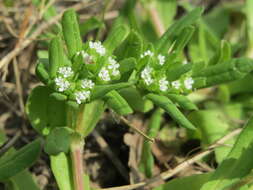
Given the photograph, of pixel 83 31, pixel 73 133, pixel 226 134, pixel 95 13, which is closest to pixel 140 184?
pixel 73 133

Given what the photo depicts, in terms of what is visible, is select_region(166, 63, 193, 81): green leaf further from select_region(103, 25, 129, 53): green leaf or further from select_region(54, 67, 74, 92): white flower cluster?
select_region(54, 67, 74, 92): white flower cluster

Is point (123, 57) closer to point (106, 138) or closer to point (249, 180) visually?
point (106, 138)

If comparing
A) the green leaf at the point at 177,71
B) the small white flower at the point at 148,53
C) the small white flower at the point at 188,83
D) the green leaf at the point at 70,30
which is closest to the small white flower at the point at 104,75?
the green leaf at the point at 70,30

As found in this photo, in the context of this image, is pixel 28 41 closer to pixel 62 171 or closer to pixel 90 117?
pixel 90 117

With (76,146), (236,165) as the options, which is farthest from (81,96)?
(236,165)

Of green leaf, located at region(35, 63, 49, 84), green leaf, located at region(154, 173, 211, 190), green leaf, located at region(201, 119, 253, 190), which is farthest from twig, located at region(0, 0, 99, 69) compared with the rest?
green leaf, located at region(201, 119, 253, 190)

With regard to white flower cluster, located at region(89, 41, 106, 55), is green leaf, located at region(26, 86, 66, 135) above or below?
below
